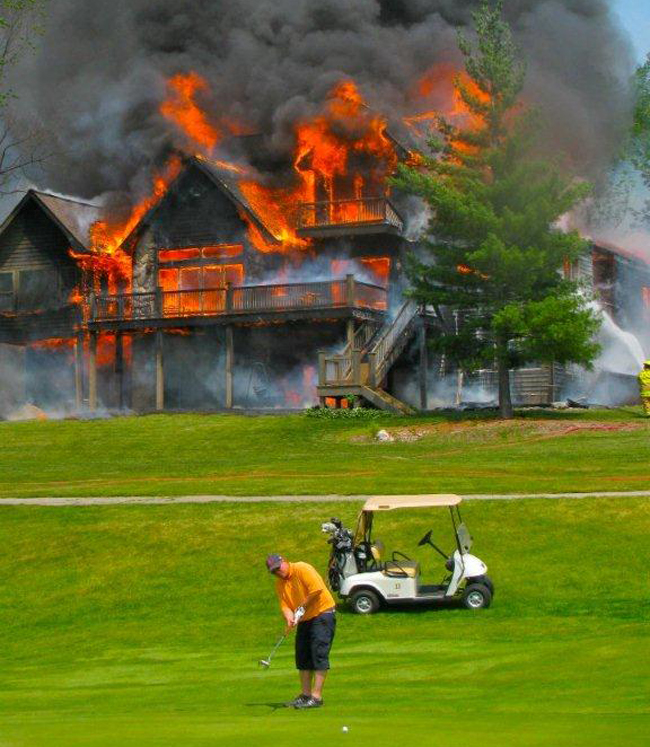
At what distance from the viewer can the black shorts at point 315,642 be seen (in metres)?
14.9

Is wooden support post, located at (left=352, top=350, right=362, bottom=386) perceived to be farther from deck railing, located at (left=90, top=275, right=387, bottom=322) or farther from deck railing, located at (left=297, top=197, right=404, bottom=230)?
deck railing, located at (left=297, top=197, right=404, bottom=230)

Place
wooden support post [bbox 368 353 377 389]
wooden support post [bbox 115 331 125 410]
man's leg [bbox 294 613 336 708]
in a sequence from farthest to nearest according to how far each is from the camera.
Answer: wooden support post [bbox 115 331 125 410]
wooden support post [bbox 368 353 377 389]
man's leg [bbox 294 613 336 708]

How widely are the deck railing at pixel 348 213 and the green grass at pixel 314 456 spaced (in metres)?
9.02

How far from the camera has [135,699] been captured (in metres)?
15.7

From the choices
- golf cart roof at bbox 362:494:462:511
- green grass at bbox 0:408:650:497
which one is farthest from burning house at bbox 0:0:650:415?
golf cart roof at bbox 362:494:462:511

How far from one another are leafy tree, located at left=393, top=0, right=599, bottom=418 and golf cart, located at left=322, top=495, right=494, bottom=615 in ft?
71.0

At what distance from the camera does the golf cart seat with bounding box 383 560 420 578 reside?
20766mm

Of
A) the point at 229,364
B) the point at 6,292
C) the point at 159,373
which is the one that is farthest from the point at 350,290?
the point at 6,292

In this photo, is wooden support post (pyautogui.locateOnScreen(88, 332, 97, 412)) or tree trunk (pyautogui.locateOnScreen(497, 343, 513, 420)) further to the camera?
wooden support post (pyautogui.locateOnScreen(88, 332, 97, 412))

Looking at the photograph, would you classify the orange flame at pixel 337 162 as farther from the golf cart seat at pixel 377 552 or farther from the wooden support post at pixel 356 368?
the golf cart seat at pixel 377 552

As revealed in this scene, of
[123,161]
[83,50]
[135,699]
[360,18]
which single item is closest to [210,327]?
[123,161]

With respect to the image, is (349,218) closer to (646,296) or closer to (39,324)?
(39,324)

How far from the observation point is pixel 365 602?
68.5 ft

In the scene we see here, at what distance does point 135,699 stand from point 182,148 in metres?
44.0
